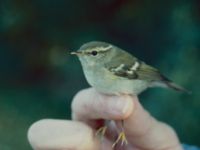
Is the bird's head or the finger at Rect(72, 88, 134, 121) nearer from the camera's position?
the finger at Rect(72, 88, 134, 121)

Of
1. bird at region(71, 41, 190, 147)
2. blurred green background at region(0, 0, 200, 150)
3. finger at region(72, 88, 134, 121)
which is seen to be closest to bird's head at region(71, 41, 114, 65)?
bird at region(71, 41, 190, 147)

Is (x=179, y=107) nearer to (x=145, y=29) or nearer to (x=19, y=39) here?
(x=145, y=29)

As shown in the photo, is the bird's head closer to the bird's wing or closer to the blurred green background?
the bird's wing

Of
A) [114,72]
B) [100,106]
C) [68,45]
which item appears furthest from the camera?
[68,45]

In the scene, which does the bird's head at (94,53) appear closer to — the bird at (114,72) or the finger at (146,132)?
the bird at (114,72)

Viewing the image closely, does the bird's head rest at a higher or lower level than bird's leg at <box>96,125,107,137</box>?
higher

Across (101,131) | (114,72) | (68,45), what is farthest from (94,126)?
(68,45)

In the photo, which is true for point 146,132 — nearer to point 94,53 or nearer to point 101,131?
point 101,131
